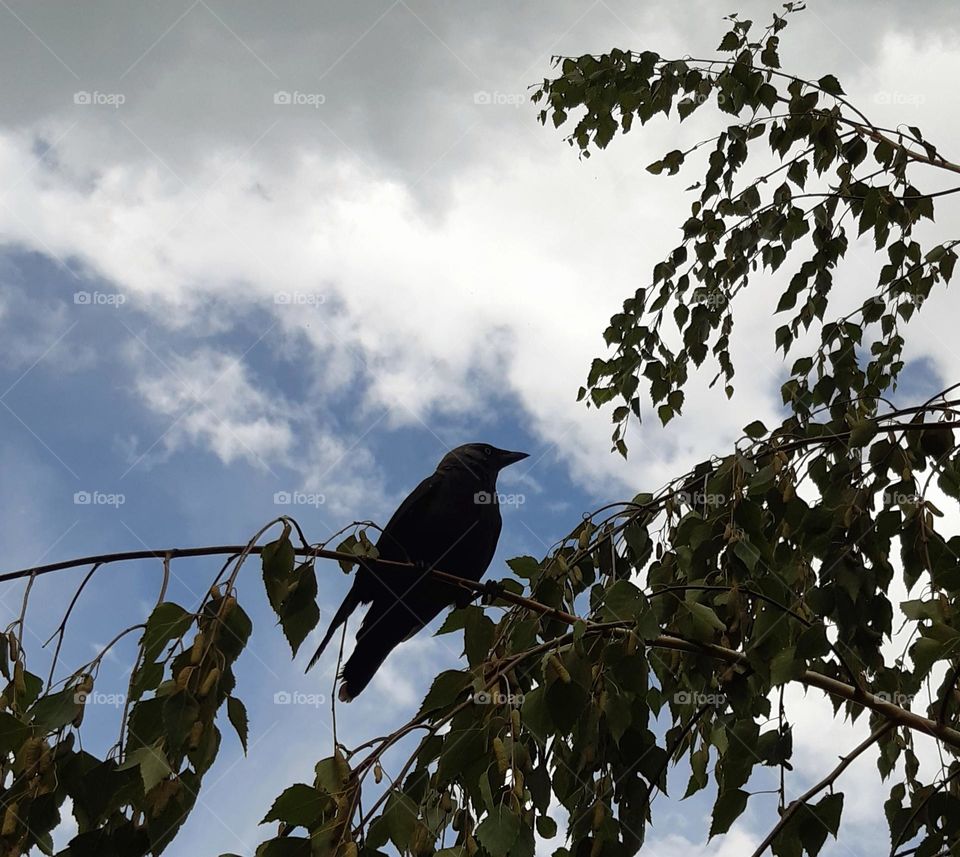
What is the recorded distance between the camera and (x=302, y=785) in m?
1.37

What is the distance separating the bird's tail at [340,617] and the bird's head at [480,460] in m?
0.85

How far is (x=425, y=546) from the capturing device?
3.67 meters

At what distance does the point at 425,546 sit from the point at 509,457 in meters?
0.62

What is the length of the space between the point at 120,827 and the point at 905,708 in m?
1.44

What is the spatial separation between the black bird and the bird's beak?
5 cm

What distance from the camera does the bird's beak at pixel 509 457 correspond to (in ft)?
13.4

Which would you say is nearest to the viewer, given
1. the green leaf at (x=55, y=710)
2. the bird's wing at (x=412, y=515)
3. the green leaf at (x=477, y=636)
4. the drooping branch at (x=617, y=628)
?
the green leaf at (x=55, y=710)

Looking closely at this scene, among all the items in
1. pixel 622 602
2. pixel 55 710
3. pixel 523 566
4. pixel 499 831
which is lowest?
pixel 499 831

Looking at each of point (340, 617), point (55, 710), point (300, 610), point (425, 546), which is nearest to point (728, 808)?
point (300, 610)

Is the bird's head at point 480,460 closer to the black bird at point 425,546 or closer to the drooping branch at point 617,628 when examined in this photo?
the black bird at point 425,546

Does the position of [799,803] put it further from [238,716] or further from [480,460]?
[480,460]

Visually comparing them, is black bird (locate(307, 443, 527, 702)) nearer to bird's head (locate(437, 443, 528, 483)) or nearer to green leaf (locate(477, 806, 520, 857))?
bird's head (locate(437, 443, 528, 483))

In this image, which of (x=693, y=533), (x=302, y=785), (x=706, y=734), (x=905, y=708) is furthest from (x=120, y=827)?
(x=905, y=708)

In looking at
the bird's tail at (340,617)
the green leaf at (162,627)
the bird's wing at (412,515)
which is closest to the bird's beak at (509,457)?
the bird's wing at (412,515)
